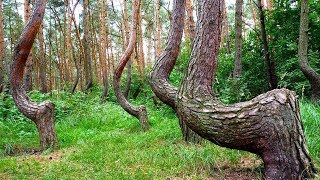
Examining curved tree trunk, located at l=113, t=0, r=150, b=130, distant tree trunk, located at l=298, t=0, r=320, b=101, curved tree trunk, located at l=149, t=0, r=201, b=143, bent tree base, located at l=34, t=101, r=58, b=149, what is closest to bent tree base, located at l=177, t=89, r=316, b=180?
curved tree trunk, located at l=149, t=0, r=201, b=143

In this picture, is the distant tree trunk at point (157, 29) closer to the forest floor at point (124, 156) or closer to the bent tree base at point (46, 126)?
the forest floor at point (124, 156)

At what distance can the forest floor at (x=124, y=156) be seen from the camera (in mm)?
4055

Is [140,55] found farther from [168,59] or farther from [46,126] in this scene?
[46,126]

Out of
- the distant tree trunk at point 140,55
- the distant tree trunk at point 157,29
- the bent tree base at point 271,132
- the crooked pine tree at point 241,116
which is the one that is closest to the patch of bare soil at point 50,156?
the crooked pine tree at point 241,116

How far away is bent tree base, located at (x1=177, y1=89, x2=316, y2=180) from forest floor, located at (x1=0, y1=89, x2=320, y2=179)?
14.5 inches

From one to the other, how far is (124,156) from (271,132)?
2577 millimetres

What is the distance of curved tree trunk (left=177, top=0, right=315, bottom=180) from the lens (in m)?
3.29

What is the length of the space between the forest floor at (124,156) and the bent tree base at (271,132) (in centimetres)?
37

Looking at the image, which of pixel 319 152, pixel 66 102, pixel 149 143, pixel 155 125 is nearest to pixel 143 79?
pixel 66 102

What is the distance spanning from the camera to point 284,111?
131 inches

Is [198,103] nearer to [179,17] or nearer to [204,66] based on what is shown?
[204,66]

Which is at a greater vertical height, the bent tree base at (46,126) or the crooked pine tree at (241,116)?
Result: the crooked pine tree at (241,116)

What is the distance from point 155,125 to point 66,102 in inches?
151

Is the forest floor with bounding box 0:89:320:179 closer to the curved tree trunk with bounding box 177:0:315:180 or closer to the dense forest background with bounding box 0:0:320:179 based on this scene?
the dense forest background with bounding box 0:0:320:179
